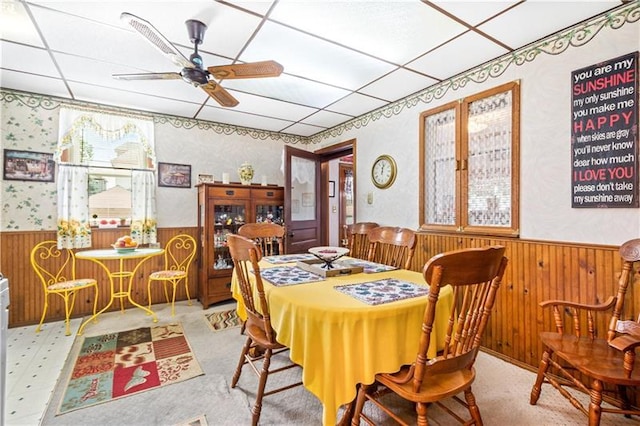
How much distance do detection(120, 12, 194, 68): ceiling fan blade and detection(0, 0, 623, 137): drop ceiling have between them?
0.13 meters

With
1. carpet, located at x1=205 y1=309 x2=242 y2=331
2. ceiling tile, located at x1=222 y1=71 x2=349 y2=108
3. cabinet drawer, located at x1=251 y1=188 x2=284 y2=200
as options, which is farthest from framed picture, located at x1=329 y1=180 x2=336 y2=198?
carpet, located at x1=205 y1=309 x2=242 y2=331

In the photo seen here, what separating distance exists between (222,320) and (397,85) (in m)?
3.13

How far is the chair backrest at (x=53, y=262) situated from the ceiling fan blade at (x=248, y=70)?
2.81 meters

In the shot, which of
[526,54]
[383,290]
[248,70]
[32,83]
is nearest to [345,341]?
[383,290]

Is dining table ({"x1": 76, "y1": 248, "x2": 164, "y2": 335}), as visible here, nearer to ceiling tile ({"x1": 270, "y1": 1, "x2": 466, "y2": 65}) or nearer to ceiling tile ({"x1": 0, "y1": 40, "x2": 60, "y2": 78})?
ceiling tile ({"x1": 0, "y1": 40, "x2": 60, "y2": 78})

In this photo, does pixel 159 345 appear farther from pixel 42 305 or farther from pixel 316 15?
pixel 316 15

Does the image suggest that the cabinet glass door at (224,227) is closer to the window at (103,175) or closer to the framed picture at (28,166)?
the window at (103,175)

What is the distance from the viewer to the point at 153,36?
67.5 inches

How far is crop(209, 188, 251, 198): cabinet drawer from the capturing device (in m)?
3.74

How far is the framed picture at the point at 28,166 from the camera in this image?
308 centimetres

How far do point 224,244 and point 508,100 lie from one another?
346 cm

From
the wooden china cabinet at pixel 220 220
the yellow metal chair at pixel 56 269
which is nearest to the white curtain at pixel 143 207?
the wooden china cabinet at pixel 220 220

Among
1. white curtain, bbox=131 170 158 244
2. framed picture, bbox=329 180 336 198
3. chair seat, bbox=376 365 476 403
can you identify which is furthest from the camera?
framed picture, bbox=329 180 336 198

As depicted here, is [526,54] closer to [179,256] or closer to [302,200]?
[302,200]
